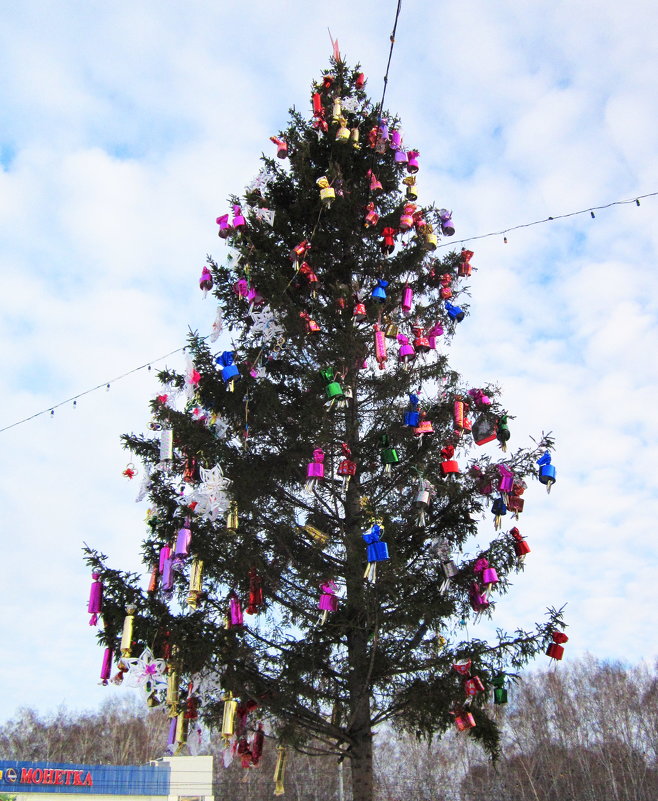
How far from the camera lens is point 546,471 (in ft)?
22.4

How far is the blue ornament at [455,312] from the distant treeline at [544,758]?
2565 centimetres

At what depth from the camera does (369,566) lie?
20.7ft

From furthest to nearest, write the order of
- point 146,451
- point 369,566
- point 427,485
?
1. point 146,451
2. point 427,485
3. point 369,566

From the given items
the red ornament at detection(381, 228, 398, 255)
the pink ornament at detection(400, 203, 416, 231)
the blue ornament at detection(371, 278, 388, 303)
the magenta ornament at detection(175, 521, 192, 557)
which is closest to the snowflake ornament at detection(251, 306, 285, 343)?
the blue ornament at detection(371, 278, 388, 303)

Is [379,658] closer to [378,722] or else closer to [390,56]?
[378,722]

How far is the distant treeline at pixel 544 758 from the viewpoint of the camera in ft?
99.5

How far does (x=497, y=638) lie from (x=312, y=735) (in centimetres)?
195

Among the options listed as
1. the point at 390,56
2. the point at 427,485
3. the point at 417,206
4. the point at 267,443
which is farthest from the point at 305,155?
the point at 427,485

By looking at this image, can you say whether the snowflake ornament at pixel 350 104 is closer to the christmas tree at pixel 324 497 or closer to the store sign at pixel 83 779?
the christmas tree at pixel 324 497

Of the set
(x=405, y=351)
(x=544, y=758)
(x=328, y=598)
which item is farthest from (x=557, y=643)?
(x=544, y=758)

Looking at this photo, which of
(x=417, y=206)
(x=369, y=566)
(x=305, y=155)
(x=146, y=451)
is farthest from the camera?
(x=417, y=206)

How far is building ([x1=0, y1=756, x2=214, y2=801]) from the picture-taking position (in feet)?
72.9

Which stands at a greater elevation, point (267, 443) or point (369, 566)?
point (267, 443)

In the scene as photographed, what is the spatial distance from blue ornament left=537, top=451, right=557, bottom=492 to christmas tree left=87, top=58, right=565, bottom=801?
0.02m
